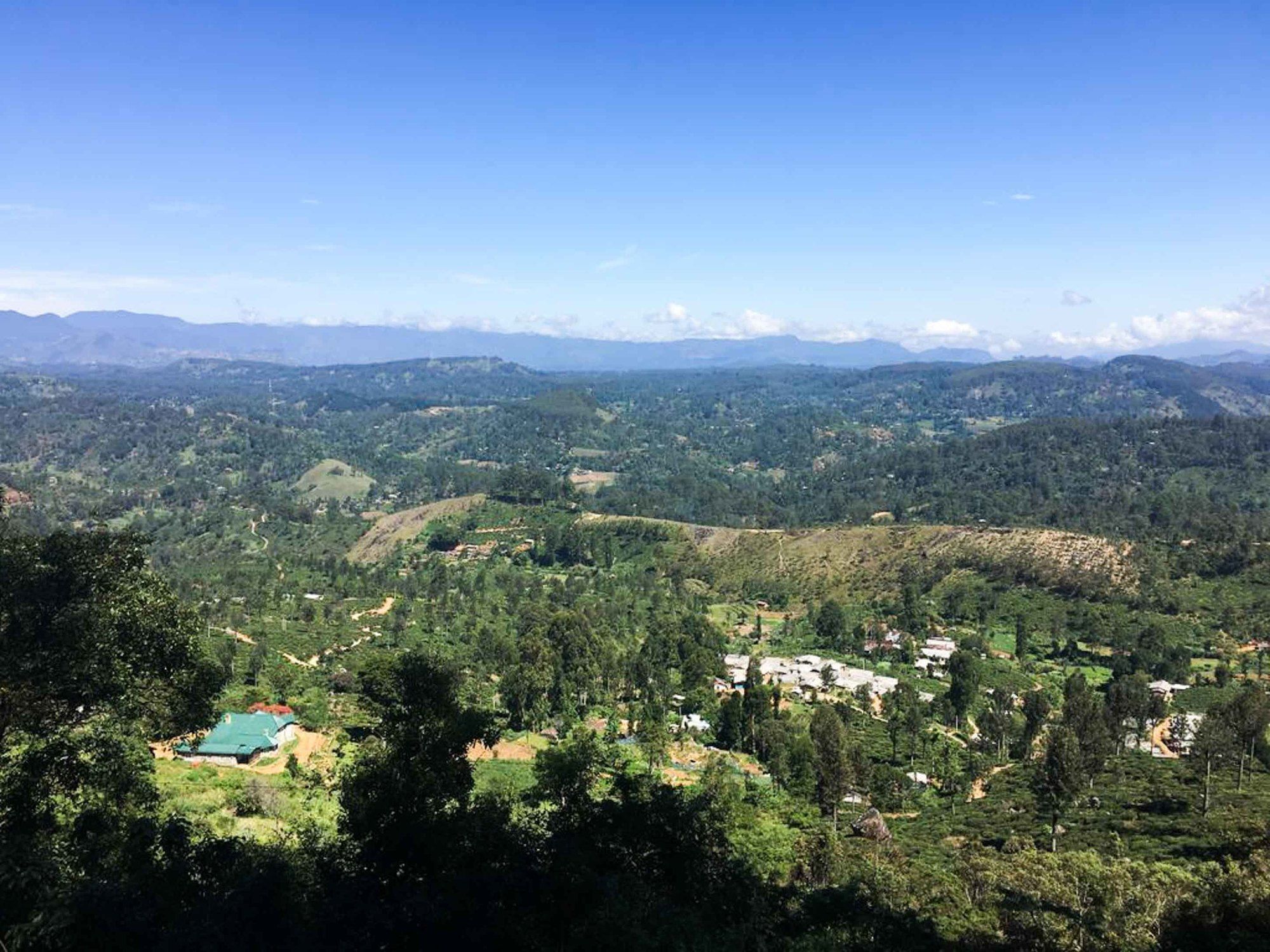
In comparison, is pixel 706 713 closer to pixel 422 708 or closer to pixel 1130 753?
pixel 1130 753

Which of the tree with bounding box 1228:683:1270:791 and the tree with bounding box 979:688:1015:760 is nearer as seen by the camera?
the tree with bounding box 1228:683:1270:791

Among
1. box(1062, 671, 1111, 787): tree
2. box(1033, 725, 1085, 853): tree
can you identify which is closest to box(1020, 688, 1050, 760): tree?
box(1062, 671, 1111, 787): tree

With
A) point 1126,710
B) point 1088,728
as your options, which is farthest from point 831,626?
point 1088,728

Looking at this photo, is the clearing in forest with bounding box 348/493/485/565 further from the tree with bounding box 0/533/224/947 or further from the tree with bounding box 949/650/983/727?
the tree with bounding box 0/533/224/947

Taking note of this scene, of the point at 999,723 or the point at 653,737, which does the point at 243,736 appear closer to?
the point at 653,737

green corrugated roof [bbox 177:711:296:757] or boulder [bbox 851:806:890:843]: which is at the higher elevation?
green corrugated roof [bbox 177:711:296:757]

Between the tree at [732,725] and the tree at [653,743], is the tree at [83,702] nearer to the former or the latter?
the tree at [653,743]

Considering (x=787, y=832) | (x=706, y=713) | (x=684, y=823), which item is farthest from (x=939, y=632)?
(x=684, y=823)
